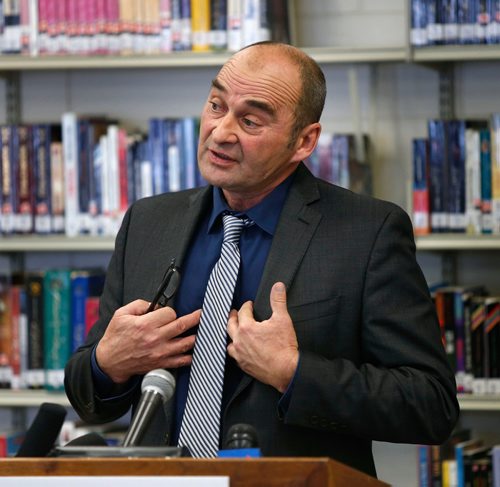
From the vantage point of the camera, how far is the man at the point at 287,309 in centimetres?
181

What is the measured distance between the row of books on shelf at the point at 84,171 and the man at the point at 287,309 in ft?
3.99

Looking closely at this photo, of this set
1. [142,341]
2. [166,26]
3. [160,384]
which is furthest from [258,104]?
[166,26]

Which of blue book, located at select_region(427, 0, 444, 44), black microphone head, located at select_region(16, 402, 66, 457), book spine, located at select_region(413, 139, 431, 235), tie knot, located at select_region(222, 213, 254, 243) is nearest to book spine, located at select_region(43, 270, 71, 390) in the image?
book spine, located at select_region(413, 139, 431, 235)

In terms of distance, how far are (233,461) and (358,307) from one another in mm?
649

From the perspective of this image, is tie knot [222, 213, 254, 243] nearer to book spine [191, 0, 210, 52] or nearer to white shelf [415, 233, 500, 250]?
white shelf [415, 233, 500, 250]

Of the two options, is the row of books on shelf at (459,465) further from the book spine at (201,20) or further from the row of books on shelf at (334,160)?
the book spine at (201,20)

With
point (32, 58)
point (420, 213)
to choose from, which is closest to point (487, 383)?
point (420, 213)

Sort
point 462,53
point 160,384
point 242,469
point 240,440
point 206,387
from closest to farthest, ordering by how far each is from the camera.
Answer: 1. point 242,469
2. point 240,440
3. point 160,384
4. point 206,387
5. point 462,53

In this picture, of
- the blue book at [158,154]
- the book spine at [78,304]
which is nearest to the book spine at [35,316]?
the book spine at [78,304]

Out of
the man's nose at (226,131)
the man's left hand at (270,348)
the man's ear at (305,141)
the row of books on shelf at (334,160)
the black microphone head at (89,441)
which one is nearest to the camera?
the black microphone head at (89,441)

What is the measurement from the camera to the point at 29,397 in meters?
3.30

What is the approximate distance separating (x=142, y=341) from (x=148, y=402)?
36 centimetres

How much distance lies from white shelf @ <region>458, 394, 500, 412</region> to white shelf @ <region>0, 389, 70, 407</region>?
1199 mm

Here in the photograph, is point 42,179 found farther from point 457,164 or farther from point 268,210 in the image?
point 268,210
